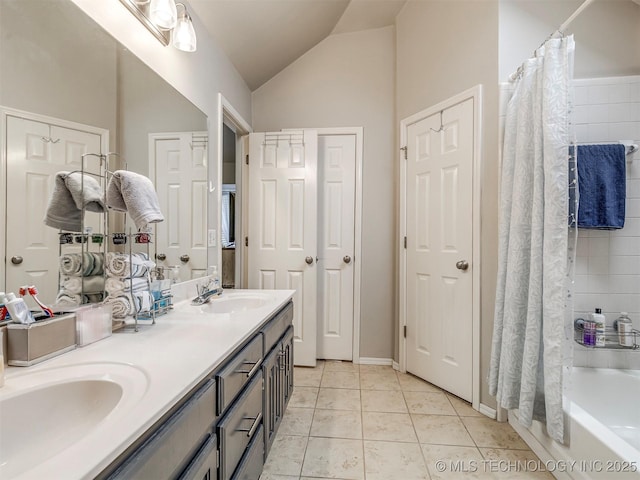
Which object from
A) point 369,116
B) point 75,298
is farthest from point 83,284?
point 369,116

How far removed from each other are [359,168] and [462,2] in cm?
130

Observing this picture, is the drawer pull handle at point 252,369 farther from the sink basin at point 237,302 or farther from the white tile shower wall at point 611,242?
the white tile shower wall at point 611,242

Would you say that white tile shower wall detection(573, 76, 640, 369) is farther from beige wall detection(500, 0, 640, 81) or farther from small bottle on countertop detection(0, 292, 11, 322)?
small bottle on countertop detection(0, 292, 11, 322)

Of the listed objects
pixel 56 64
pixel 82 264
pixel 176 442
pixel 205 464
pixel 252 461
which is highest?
pixel 56 64

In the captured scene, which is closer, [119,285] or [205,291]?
[119,285]

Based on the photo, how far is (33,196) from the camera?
0.85 m

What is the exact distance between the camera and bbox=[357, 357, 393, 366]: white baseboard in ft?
8.81

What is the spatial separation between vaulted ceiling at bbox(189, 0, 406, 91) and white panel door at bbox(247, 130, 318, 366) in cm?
58

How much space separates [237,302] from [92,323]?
77 cm

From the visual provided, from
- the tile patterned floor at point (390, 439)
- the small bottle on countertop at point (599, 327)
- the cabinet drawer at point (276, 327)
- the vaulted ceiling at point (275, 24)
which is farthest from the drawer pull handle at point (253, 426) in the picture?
the vaulted ceiling at point (275, 24)

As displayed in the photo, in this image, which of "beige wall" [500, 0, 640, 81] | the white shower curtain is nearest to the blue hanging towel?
the white shower curtain

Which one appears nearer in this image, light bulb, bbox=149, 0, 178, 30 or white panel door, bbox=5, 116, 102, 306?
white panel door, bbox=5, 116, 102, 306

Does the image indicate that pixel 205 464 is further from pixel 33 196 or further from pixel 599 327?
pixel 599 327

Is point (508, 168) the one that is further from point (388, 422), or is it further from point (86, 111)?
point (86, 111)
